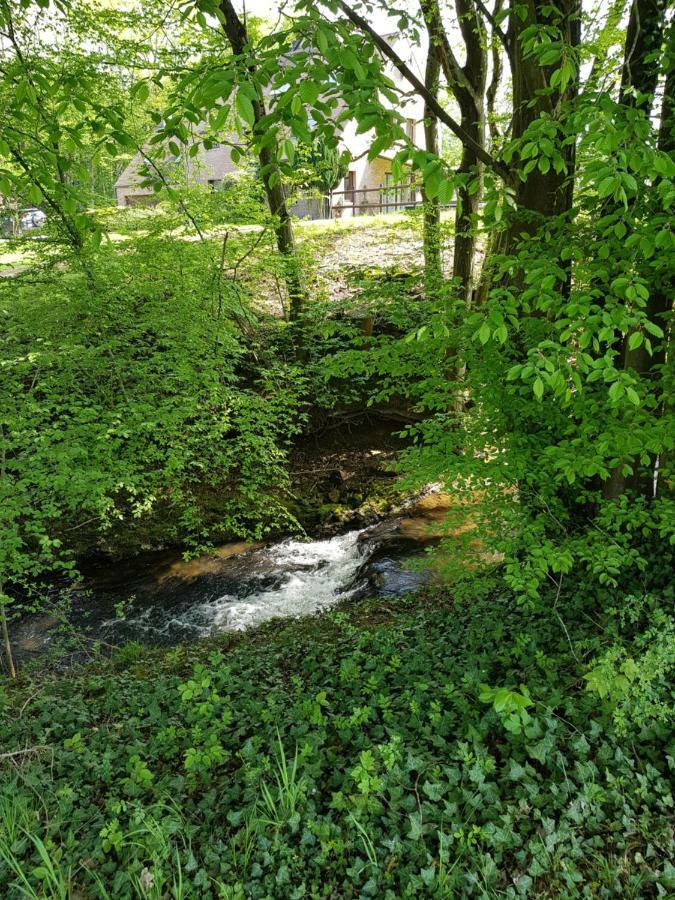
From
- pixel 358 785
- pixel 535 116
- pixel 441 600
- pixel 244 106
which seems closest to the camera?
pixel 244 106

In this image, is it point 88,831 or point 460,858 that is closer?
point 460,858

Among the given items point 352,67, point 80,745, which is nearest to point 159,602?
point 80,745

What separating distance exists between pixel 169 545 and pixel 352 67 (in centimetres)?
786

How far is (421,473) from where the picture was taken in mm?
4422

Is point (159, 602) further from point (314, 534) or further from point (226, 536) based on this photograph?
point (314, 534)

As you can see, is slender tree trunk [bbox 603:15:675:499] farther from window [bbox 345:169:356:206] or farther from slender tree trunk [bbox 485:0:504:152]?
window [bbox 345:169:356:206]

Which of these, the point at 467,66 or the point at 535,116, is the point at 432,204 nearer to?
the point at 535,116

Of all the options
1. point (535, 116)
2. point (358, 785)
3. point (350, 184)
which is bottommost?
point (358, 785)

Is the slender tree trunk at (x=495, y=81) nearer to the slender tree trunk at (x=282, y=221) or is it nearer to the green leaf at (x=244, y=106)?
the slender tree trunk at (x=282, y=221)

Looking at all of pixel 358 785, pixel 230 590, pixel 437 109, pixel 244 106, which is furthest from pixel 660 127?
pixel 230 590

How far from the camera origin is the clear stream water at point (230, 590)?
679cm

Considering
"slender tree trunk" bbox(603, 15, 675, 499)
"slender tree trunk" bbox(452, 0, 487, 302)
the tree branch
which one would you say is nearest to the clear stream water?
"slender tree trunk" bbox(603, 15, 675, 499)

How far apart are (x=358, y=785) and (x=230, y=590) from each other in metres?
5.23

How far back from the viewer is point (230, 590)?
757 centimetres
